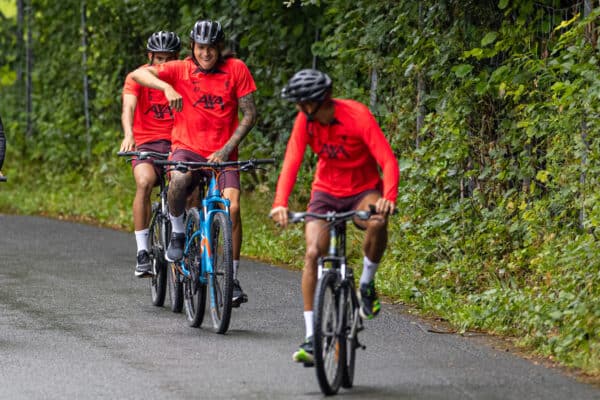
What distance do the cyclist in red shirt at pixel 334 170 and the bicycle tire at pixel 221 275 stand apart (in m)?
1.36

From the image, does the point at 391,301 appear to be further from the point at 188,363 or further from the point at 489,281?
the point at 188,363

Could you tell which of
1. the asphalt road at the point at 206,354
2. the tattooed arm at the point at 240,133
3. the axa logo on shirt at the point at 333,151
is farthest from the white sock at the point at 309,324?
the tattooed arm at the point at 240,133

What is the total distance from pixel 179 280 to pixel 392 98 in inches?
151

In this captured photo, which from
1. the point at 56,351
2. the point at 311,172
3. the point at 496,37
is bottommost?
the point at 56,351

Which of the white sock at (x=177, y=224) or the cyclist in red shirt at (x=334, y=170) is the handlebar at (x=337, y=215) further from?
the white sock at (x=177, y=224)

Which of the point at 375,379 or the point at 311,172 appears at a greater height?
the point at 311,172

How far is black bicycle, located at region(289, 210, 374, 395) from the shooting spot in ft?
22.9

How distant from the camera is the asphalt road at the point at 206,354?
7.31 metres

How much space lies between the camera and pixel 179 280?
10.1 metres

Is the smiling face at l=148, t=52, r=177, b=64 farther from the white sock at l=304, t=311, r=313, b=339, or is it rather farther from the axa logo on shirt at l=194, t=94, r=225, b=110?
the white sock at l=304, t=311, r=313, b=339

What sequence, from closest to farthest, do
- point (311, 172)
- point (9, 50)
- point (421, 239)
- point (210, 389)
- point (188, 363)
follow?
point (210, 389) < point (188, 363) < point (421, 239) < point (311, 172) < point (9, 50)

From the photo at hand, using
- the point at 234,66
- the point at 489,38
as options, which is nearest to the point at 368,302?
the point at 234,66

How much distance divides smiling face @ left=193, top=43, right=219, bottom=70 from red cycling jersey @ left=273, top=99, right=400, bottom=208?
7.41 feet

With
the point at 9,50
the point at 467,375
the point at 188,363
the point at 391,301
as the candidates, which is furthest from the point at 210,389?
the point at 9,50
